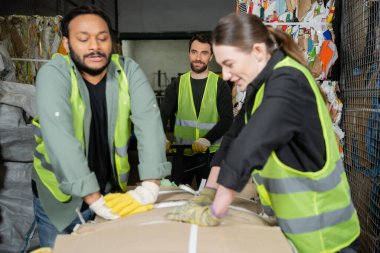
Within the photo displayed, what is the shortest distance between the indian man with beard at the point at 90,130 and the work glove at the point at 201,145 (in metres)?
1.00

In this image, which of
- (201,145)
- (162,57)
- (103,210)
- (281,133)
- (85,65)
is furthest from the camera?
(162,57)

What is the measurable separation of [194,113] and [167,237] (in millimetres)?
1716

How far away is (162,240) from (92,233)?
9.0 inches

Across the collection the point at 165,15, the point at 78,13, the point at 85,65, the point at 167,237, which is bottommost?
the point at 167,237

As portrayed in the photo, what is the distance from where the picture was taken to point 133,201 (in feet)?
4.33

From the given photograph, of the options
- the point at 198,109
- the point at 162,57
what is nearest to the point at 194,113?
the point at 198,109

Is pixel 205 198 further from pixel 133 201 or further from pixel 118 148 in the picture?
pixel 118 148

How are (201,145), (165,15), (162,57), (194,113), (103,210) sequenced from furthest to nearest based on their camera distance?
(162,57)
(165,15)
(194,113)
(201,145)
(103,210)

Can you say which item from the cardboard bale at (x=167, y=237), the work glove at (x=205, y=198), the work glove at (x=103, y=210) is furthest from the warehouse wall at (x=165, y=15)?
the cardboard bale at (x=167, y=237)

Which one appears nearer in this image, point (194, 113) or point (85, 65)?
point (85, 65)

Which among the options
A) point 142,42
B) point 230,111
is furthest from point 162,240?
point 142,42

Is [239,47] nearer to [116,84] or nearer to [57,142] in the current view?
[116,84]

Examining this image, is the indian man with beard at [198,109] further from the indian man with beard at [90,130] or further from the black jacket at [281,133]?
the black jacket at [281,133]

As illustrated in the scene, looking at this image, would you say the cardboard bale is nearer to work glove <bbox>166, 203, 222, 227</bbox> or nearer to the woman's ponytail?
work glove <bbox>166, 203, 222, 227</bbox>
